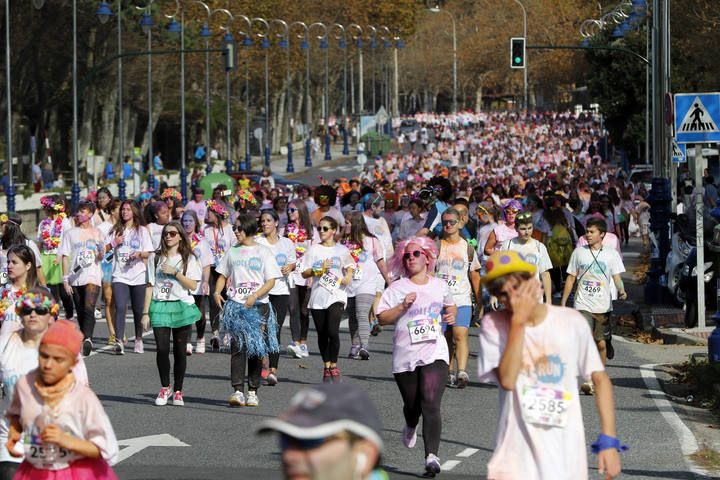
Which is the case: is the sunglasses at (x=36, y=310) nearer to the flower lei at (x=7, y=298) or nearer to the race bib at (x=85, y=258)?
the flower lei at (x=7, y=298)

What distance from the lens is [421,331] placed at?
10648mm

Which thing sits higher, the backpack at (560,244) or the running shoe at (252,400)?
the backpack at (560,244)

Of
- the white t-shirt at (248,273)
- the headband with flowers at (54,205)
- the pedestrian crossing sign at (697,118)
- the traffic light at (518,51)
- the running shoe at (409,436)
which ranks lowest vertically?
the running shoe at (409,436)

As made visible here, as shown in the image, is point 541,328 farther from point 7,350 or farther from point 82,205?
point 82,205

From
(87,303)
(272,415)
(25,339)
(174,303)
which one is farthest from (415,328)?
(87,303)

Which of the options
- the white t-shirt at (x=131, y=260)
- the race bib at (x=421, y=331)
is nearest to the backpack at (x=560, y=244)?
the white t-shirt at (x=131, y=260)

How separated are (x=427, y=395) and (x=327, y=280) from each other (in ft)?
14.8

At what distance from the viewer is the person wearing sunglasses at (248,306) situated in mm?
13648

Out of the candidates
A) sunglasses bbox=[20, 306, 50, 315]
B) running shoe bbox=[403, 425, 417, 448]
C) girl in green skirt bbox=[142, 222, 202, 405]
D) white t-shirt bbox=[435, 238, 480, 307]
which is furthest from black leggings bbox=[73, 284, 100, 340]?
sunglasses bbox=[20, 306, 50, 315]

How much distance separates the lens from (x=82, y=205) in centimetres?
1820

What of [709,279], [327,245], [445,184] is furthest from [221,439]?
[709,279]

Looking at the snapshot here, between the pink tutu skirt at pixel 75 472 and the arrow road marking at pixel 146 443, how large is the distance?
4.68 meters

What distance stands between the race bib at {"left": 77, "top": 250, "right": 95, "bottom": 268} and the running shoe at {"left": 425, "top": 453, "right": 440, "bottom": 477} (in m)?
8.13

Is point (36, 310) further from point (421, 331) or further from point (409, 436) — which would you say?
point (409, 436)
